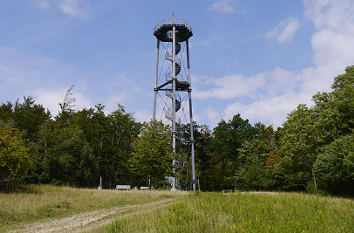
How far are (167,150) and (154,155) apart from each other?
1.83m

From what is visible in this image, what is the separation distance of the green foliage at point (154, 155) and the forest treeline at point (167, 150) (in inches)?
4.1

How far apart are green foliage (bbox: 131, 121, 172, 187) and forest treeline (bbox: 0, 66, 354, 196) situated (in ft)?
0.34

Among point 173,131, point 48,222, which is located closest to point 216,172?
point 173,131

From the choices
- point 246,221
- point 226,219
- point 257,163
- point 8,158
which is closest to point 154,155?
point 8,158

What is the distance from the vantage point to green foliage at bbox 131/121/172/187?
29688 millimetres

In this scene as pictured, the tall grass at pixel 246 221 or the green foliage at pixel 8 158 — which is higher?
the green foliage at pixel 8 158

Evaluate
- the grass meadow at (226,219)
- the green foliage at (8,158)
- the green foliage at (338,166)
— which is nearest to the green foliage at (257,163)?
the green foliage at (338,166)

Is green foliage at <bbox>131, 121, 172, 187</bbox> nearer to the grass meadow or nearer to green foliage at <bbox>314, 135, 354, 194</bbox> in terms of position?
green foliage at <bbox>314, 135, 354, 194</bbox>

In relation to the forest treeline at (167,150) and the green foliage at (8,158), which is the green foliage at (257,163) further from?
the green foliage at (8,158)

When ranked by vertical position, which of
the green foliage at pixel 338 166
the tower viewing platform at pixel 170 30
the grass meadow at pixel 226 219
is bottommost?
the grass meadow at pixel 226 219

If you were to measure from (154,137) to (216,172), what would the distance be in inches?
866

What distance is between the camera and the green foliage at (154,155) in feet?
97.4

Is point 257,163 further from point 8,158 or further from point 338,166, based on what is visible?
point 8,158

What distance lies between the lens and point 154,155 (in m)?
29.5
